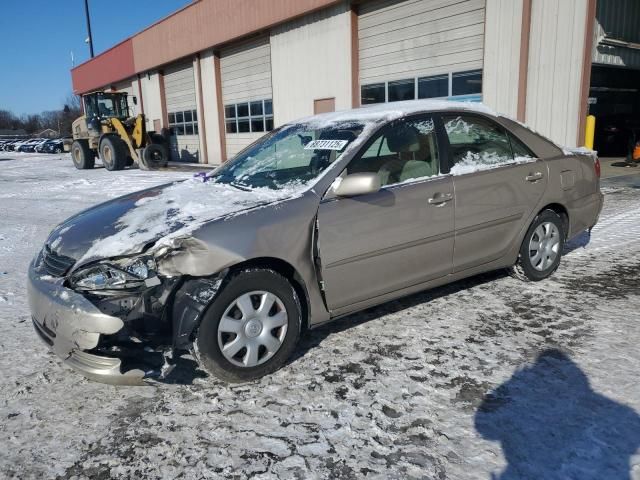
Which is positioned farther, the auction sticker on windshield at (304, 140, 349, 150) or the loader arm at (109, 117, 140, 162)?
the loader arm at (109, 117, 140, 162)

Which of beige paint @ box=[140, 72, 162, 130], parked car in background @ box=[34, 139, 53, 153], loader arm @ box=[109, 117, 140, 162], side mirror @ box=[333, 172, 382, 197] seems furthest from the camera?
parked car in background @ box=[34, 139, 53, 153]

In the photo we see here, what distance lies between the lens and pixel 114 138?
18.6 metres

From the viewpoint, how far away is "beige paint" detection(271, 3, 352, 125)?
14016 millimetres

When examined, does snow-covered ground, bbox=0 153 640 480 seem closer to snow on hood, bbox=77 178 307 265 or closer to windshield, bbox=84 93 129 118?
snow on hood, bbox=77 178 307 265

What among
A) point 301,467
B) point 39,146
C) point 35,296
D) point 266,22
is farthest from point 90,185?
point 39,146

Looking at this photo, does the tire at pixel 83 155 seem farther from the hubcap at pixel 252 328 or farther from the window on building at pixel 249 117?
the hubcap at pixel 252 328

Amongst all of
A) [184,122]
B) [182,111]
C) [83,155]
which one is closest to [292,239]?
[83,155]

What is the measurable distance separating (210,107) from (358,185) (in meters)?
19.0

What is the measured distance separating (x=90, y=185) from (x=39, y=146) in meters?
35.9

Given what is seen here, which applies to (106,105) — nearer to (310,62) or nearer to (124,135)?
(124,135)

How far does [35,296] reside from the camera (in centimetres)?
284

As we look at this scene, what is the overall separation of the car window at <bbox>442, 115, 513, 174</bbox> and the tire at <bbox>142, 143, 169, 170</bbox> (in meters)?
15.9

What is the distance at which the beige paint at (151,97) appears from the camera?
25.2m

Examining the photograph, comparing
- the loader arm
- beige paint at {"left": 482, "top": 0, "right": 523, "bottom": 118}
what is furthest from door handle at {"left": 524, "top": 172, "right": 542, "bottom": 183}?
the loader arm
